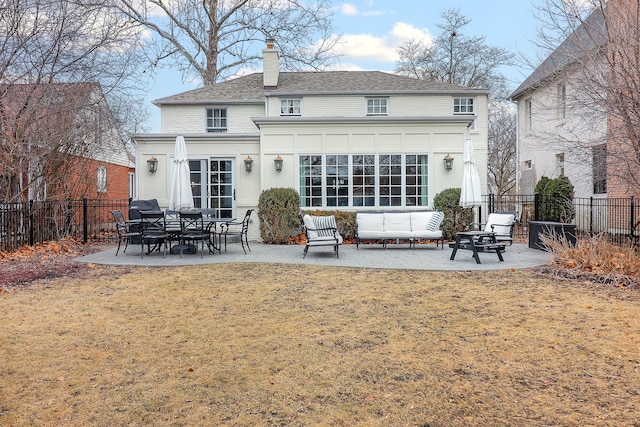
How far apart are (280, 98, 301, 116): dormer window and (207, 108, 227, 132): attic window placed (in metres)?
2.69

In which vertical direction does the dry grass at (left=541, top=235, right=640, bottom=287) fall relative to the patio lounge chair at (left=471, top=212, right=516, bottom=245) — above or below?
below

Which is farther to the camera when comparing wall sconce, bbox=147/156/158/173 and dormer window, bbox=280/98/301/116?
dormer window, bbox=280/98/301/116

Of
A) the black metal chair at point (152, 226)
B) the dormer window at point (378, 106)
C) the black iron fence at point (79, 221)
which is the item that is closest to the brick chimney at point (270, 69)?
the dormer window at point (378, 106)

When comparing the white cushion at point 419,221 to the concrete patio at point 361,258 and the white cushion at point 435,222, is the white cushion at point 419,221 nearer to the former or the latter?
the white cushion at point 435,222

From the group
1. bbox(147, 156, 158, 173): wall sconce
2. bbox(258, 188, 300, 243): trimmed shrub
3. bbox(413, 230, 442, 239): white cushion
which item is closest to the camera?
bbox(413, 230, 442, 239): white cushion

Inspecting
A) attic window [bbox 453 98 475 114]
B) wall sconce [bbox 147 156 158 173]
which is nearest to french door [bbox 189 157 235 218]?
wall sconce [bbox 147 156 158 173]

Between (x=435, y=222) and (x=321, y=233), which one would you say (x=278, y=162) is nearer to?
(x=321, y=233)

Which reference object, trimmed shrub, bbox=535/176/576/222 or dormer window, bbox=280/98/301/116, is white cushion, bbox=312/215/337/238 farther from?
dormer window, bbox=280/98/301/116

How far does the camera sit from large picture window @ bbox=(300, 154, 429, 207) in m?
14.1

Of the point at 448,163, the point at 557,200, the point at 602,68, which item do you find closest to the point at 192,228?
the point at 448,163

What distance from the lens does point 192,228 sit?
1036cm

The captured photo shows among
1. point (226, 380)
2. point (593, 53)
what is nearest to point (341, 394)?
point (226, 380)

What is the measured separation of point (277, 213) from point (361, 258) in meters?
3.67

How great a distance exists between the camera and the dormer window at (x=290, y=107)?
1934 cm
